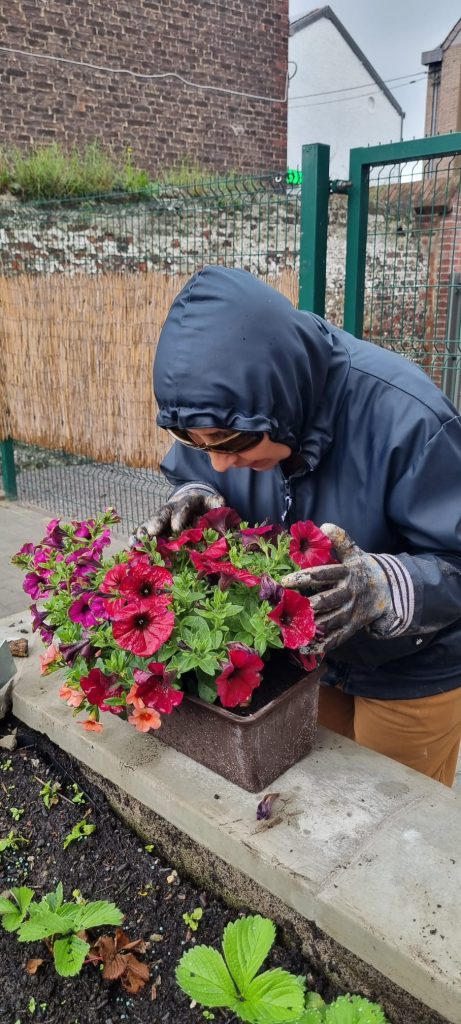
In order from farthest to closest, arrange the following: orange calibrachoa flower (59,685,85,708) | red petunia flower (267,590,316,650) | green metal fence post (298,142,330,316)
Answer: green metal fence post (298,142,330,316)
orange calibrachoa flower (59,685,85,708)
red petunia flower (267,590,316,650)

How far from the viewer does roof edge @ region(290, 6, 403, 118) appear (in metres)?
23.4

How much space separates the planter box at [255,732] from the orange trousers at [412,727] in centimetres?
32

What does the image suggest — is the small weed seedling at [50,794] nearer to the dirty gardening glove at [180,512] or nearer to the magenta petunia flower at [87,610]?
the magenta petunia flower at [87,610]

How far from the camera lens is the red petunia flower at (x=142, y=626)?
3.99ft

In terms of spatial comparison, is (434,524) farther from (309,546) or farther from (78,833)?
(78,833)

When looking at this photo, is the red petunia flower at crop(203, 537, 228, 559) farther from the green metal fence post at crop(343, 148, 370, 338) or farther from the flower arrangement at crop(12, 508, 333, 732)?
the green metal fence post at crop(343, 148, 370, 338)

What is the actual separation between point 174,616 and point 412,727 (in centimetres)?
79

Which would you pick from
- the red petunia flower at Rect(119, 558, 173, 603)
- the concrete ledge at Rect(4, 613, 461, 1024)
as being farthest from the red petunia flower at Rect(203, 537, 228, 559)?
the concrete ledge at Rect(4, 613, 461, 1024)

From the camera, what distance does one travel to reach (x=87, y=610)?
4.54 feet

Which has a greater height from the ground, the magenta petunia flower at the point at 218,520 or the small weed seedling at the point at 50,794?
the magenta petunia flower at the point at 218,520

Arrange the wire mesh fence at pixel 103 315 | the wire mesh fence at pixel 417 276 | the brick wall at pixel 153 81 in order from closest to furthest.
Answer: the wire mesh fence at pixel 417 276 → the wire mesh fence at pixel 103 315 → the brick wall at pixel 153 81

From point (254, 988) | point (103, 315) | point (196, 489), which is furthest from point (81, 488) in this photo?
point (254, 988)

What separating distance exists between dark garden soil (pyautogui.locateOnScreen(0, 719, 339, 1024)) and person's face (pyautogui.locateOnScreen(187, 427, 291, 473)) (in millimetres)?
786

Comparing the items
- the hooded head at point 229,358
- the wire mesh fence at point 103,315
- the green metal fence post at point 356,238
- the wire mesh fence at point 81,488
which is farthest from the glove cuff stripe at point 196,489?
the wire mesh fence at point 81,488
